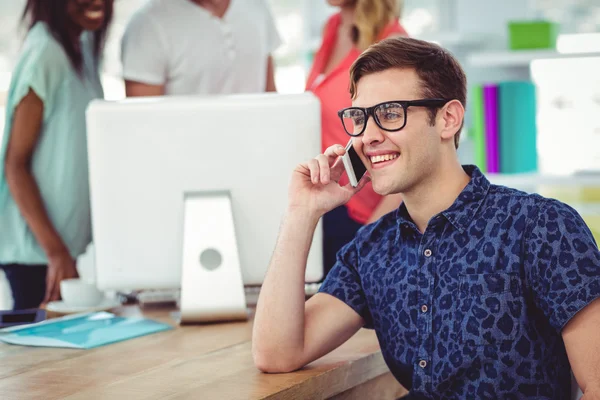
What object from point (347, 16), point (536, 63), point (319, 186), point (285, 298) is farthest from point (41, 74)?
point (536, 63)

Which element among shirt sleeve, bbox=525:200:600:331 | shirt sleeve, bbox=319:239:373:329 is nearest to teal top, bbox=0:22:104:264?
shirt sleeve, bbox=319:239:373:329

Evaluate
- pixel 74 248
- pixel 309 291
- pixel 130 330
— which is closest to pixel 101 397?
pixel 130 330

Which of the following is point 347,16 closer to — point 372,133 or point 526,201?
point 372,133

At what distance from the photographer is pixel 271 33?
9.50 feet

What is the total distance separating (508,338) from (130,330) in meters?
0.91

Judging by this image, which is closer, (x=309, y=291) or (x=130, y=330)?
(x=130, y=330)

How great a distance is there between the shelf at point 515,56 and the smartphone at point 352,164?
1713 millimetres

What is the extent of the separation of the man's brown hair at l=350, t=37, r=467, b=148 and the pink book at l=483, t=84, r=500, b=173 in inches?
63.3

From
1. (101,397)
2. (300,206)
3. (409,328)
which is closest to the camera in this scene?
(101,397)

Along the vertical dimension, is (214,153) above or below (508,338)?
above

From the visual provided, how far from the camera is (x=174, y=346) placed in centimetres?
172

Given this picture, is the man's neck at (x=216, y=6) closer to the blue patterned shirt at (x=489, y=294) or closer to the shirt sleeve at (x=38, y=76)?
the shirt sleeve at (x=38, y=76)

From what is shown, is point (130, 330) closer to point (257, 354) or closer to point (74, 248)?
point (257, 354)

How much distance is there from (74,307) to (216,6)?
114 centimetres
